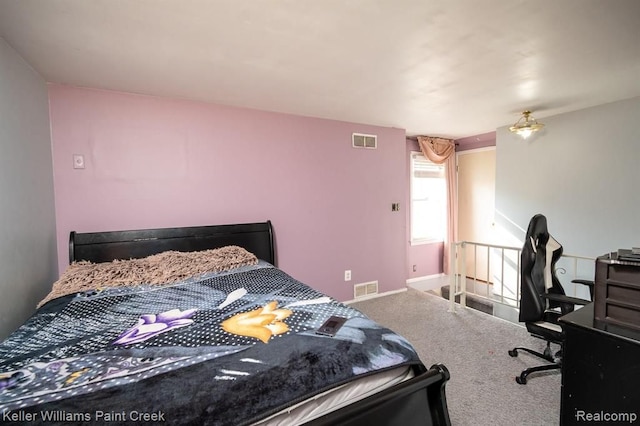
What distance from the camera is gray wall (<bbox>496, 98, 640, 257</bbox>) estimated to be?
2.86 m

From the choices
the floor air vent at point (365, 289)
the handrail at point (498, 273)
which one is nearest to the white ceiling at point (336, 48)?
the handrail at point (498, 273)

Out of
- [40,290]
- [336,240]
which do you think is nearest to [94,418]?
[40,290]

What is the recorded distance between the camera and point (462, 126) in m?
3.86

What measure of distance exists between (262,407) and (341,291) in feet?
8.81

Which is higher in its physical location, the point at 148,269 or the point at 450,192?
the point at 450,192

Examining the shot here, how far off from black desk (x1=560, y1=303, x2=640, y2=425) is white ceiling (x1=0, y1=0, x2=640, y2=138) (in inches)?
60.7

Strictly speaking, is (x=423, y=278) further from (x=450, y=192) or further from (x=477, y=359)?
(x=477, y=359)

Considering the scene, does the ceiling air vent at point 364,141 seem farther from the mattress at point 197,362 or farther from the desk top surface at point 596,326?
the desk top surface at point 596,326

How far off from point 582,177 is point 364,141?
2445 mm

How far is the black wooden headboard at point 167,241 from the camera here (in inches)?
88.9

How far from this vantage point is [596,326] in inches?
49.9

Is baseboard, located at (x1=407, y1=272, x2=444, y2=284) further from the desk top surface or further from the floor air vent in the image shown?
the desk top surface

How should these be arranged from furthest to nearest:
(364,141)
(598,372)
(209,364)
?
(364,141), (598,372), (209,364)

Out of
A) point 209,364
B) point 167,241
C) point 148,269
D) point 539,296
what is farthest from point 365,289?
point 209,364
